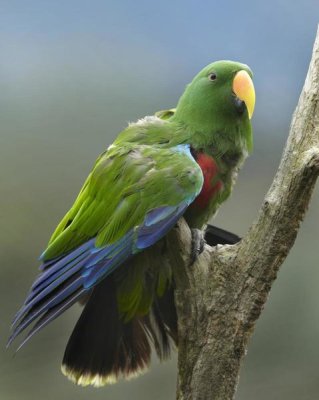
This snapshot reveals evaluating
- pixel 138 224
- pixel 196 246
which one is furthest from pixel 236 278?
pixel 138 224

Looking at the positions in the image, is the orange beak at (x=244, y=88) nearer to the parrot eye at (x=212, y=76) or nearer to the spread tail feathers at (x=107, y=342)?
the parrot eye at (x=212, y=76)

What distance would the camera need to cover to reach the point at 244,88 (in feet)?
4.62

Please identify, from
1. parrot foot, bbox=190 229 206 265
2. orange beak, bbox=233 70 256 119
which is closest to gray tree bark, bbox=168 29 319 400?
parrot foot, bbox=190 229 206 265

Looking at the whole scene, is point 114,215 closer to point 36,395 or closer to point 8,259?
point 8,259

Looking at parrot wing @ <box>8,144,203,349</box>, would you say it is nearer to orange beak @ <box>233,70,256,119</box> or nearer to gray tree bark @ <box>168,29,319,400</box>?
gray tree bark @ <box>168,29,319,400</box>

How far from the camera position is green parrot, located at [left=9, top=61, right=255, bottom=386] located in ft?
4.22

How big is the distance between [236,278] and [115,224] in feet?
0.88

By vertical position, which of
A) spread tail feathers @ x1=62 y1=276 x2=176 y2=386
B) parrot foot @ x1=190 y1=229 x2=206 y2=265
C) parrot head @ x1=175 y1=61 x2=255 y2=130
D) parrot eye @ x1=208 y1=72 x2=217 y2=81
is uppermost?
parrot eye @ x1=208 y1=72 x2=217 y2=81

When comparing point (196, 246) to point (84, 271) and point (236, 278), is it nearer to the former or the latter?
point (236, 278)

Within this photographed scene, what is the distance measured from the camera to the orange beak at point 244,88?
55.5 inches

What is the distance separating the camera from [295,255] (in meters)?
2.19

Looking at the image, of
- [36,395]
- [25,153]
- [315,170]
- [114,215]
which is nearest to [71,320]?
[36,395]

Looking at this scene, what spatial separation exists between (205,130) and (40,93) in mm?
801

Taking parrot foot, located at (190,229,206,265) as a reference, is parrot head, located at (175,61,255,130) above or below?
above
